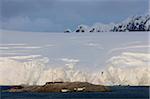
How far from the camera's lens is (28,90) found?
640 ft

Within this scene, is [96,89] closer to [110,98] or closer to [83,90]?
[83,90]

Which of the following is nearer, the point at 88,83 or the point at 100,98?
the point at 100,98

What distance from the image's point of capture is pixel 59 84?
19062 centimetres

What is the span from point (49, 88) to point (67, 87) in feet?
20.5

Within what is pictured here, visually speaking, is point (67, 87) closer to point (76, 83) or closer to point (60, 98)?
point (76, 83)

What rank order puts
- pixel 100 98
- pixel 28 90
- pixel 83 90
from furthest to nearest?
pixel 28 90, pixel 83 90, pixel 100 98

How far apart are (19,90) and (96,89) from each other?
28914 mm

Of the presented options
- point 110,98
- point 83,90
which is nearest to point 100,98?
point 110,98

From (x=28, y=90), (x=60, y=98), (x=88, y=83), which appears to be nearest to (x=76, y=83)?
(x=88, y=83)

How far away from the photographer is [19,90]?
198125mm

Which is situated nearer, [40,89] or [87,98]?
[87,98]

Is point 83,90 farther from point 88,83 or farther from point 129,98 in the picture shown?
point 129,98

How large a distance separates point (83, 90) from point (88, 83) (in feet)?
29.9

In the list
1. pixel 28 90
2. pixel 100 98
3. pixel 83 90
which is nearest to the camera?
pixel 100 98
